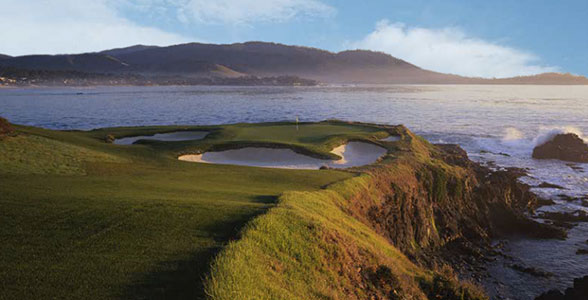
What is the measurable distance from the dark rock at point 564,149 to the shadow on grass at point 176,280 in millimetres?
50229

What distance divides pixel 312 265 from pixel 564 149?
49.8 metres

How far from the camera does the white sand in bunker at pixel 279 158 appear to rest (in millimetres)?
24656

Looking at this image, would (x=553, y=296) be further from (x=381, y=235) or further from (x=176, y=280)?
(x=176, y=280)

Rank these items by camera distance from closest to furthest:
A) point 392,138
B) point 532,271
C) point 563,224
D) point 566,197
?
point 532,271
point 563,224
point 566,197
point 392,138

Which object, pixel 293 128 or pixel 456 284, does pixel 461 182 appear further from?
pixel 293 128

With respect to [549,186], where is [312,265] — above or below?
above

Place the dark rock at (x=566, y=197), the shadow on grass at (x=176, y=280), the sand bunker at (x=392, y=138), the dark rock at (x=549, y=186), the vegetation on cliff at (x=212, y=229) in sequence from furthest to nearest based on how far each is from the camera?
the dark rock at (x=549, y=186) → the sand bunker at (x=392, y=138) → the dark rock at (x=566, y=197) → the vegetation on cliff at (x=212, y=229) → the shadow on grass at (x=176, y=280)

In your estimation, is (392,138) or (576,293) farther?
(392,138)

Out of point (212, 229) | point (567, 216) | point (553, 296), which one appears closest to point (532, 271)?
point (553, 296)

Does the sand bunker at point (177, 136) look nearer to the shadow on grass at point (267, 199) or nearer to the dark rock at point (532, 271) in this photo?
the shadow on grass at point (267, 199)

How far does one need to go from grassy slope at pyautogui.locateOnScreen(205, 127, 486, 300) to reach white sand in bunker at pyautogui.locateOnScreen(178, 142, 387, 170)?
414 inches

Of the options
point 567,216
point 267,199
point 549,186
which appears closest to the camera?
point 267,199

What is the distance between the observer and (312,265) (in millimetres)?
8867

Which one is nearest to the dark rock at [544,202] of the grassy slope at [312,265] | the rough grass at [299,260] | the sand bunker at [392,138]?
the sand bunker at [392,138]
